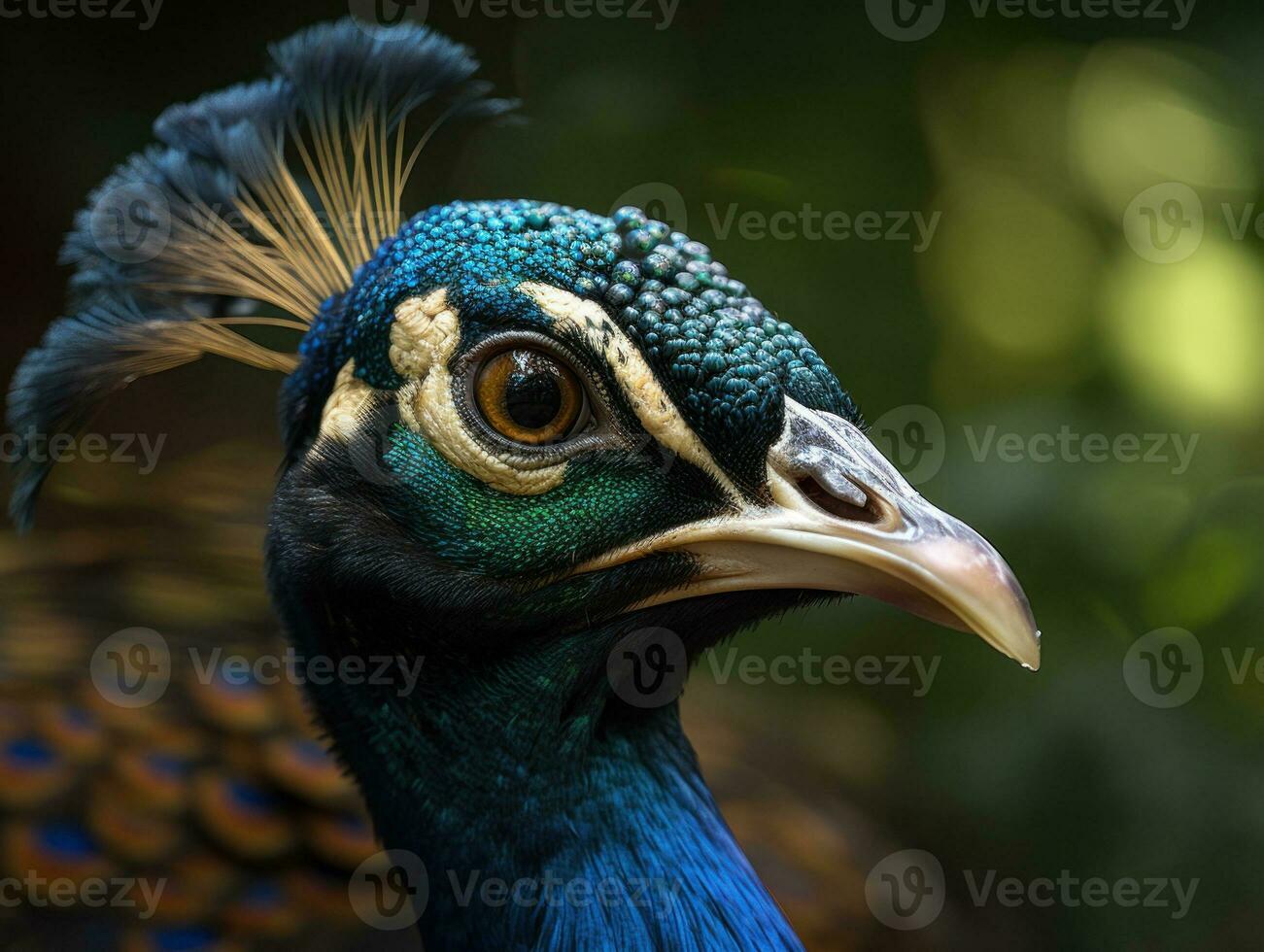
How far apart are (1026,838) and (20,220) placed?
3.26m

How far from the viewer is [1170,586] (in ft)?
8.81

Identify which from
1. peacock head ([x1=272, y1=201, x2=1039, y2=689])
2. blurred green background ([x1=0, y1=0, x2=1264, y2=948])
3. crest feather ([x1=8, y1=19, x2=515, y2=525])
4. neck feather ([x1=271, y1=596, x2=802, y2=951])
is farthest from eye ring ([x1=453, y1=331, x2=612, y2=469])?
blurred green background ([x1=0, y1=0, x2=1264, y2=948])

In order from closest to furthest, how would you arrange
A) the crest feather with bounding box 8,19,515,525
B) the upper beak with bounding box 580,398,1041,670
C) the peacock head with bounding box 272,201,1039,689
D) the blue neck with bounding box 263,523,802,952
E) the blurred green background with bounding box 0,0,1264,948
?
the upper beak with bounding box 580,398,1041,670 < the peacock head with bounding box 272,201,1039,689 < the blue neck with bounding box 263,523,802,952 < the crest feather with bounding box 8,19,515,525 < the blurred green background with bounding box 0,0,1264,948

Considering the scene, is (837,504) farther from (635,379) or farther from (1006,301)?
(1006,301)

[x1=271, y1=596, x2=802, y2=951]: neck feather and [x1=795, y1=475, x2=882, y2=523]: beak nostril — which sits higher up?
[x1=795, y1=475, x2=882, y2=523]: beak nostril

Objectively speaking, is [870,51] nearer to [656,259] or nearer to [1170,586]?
[1170,586]

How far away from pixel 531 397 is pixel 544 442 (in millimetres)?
51

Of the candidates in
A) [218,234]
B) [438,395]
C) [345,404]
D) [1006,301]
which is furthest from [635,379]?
[1006,301]

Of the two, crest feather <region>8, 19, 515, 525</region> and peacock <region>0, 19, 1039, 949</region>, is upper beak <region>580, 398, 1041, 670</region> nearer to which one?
peacock <region>0, 19, 1039, 949</region>

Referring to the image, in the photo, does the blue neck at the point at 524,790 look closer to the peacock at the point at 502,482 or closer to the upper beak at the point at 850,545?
the peacock at the point at 502,482

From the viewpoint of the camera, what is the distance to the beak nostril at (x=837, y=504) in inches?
49.3

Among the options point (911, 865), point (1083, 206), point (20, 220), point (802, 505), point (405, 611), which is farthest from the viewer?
point (20, 220)

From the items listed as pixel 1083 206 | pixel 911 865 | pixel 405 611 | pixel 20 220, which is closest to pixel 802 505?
pixel 405 611

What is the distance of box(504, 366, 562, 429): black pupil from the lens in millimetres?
1360
